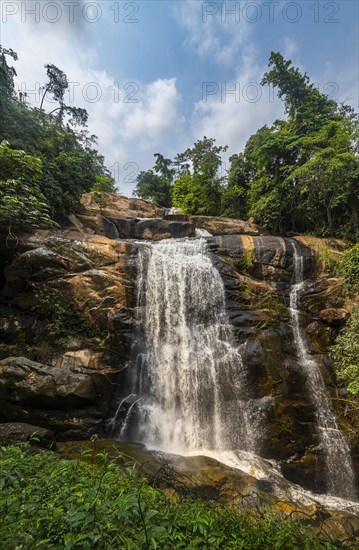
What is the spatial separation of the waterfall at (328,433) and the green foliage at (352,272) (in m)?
2.79

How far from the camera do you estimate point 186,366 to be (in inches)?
400

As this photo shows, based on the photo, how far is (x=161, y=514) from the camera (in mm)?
2266

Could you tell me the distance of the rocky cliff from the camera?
8.21 m

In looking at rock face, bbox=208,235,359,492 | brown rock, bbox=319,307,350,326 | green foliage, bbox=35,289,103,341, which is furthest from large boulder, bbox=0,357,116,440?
brown rock, bbox=319,307,350,326

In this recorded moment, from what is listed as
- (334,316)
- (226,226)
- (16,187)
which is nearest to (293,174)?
(226,226)

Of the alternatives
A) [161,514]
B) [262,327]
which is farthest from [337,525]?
[262,327]

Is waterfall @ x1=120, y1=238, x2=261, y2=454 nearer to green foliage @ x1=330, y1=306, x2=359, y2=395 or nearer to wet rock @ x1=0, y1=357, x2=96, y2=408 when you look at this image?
wet rock @ x1=0, y1=357, x2=96, y2=408

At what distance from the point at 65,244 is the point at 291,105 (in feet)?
74.8

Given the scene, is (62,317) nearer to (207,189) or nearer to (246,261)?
(246,261)

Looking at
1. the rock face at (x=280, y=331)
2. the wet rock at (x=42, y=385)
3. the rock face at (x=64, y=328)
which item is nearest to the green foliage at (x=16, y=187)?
the rock face at (x=64, y=328)

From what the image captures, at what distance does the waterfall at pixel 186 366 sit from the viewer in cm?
877

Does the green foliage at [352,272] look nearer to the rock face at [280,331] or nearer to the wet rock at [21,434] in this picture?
the rock face at [280,331]

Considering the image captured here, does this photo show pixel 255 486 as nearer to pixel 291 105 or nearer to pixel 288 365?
pixel 288 365

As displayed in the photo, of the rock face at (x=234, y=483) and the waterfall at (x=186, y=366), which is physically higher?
the waterfall at (x=186, y=366)
